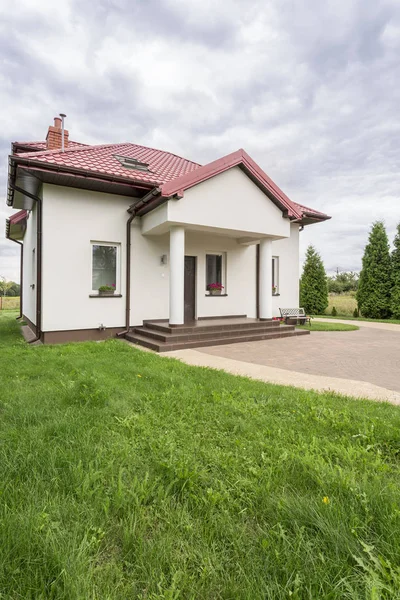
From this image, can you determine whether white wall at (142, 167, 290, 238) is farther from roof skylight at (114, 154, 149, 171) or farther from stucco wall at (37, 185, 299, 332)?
roof skylight at (114, 154, 149, 171)

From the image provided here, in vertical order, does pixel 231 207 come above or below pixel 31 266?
above

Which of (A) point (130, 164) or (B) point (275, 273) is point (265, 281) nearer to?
(B) point (275, 273)

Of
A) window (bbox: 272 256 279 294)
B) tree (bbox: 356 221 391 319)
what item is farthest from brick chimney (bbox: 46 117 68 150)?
tree (bbox: 356 221 391 319)

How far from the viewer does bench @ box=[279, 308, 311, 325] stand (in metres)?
12.6

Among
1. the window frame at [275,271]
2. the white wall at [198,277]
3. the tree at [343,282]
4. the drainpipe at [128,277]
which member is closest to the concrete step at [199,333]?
the drainpipe at [128,277]

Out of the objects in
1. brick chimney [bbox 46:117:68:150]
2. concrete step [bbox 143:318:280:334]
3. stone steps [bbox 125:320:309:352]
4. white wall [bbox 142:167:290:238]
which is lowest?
stone steps [bbox 125:320:309:352]

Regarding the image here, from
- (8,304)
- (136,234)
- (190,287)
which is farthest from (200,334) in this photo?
(8,304)

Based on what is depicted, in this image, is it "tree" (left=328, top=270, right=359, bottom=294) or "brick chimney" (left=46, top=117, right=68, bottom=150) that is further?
"tree" (left=328, top=270, right=359, bottom=294)

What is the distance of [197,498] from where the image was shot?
198 cm

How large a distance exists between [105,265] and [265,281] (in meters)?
5.28

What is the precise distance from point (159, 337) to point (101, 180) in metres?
4.64

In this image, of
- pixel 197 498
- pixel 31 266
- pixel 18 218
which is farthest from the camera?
pixel 18 218

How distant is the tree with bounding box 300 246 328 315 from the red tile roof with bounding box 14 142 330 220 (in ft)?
30.1

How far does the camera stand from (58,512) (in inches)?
70.1
